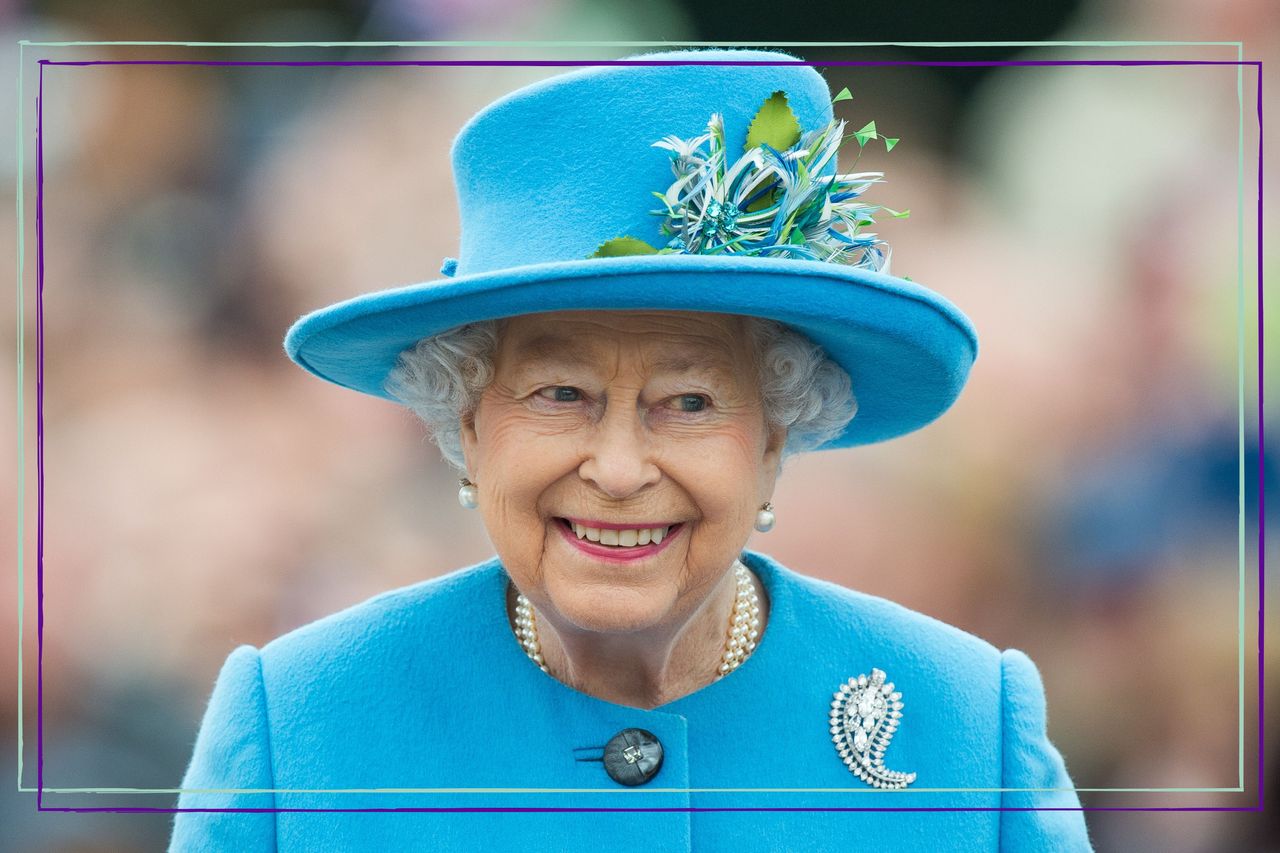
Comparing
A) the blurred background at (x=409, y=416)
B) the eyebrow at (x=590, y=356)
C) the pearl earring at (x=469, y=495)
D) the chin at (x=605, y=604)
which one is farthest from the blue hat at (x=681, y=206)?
the blurred background at (x=409, y=416)

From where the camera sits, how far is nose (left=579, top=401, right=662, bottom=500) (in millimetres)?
1858

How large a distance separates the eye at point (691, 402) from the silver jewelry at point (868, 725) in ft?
2.11

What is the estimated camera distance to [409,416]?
3.06m

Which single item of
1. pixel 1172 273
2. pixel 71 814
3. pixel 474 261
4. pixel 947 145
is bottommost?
pixel 71 814

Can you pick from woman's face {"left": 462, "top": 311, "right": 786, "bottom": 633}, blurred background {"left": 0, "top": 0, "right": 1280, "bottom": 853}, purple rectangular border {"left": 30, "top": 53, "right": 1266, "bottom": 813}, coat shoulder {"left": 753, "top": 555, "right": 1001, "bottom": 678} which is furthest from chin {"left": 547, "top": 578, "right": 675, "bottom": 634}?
blurred background {"left": 0, "top": 0, "right": 1280, "bottom": 853}

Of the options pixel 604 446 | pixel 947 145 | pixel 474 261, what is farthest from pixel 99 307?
pixel 947 145

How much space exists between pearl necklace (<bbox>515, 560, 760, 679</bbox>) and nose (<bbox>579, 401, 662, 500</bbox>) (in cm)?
47

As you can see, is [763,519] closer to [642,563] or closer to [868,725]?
[642,563]

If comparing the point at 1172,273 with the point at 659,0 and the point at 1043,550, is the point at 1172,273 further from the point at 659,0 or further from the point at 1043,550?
the point at 659,0

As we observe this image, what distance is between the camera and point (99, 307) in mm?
3061

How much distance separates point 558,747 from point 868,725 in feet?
1.78

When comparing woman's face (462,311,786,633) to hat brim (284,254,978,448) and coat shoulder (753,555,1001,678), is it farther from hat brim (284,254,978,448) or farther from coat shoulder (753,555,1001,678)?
coat shoulder (753,555,1001,678)

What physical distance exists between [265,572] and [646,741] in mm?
1323

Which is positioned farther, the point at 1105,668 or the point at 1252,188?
the point at 1105,668
